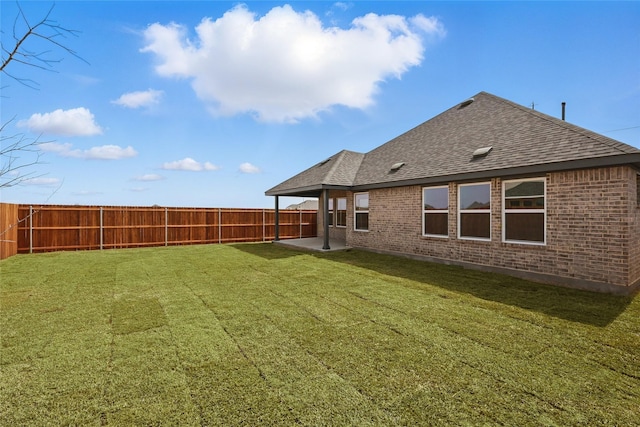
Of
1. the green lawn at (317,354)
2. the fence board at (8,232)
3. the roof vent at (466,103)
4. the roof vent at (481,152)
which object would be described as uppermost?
the roof vent at (466,103)

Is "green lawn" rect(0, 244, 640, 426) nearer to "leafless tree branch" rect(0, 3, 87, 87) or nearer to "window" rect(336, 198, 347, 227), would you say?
"leafless tree branch" rect(0, 3, 87, 87)

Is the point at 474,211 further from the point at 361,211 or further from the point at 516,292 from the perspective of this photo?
the point at 361,211

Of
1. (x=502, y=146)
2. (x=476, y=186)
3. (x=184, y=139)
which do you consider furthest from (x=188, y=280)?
(x=502, y=146)

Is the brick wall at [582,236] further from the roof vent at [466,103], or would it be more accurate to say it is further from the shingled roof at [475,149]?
the roof vent at [466,103]

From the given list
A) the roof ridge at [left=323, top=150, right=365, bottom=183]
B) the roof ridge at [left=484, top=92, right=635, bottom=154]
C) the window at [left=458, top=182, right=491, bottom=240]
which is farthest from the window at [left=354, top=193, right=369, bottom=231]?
the roof ridge at [left=484, top=92, right=635, bottom=154]

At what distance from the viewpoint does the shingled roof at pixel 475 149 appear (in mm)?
6801

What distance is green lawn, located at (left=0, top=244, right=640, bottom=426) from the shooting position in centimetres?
257

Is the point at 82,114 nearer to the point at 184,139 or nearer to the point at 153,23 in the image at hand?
the point at 153,23

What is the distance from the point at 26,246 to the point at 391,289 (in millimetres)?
15338

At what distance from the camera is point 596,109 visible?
43.1ft

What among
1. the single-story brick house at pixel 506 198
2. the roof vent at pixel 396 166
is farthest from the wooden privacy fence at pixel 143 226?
the roof vent at pixel 396 166

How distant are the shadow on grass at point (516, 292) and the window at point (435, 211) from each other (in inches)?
45.1

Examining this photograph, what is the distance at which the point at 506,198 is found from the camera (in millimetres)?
7984

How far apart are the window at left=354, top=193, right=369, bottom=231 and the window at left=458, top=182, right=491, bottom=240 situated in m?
4.35
